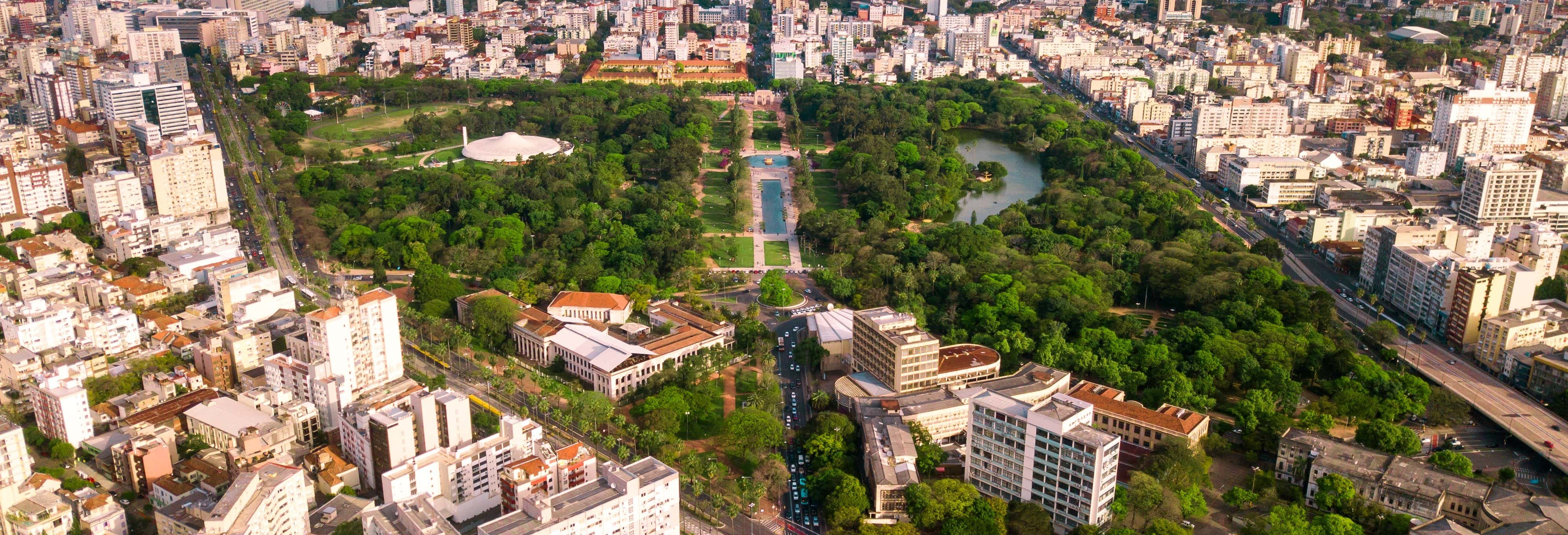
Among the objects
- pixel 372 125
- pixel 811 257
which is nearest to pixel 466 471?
pixel 811 257

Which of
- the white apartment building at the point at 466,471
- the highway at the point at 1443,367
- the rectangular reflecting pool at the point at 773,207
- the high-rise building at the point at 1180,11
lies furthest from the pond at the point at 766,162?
the high-rise building at the point at 1180,11

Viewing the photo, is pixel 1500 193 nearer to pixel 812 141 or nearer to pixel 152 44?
pixel 812 141

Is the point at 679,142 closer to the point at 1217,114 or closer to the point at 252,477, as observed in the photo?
the point at 1217,114

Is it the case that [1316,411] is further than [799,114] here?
No

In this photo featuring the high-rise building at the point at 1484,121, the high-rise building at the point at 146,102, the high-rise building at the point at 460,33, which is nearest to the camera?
the high-rise building at the point at 146,102

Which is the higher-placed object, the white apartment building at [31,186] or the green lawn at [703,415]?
the white apartment building at [31,186]

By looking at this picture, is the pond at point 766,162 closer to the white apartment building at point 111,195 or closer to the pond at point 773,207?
the pond at point 773,207

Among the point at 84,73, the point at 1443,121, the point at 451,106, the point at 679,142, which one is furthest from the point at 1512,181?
the point at 84,73
